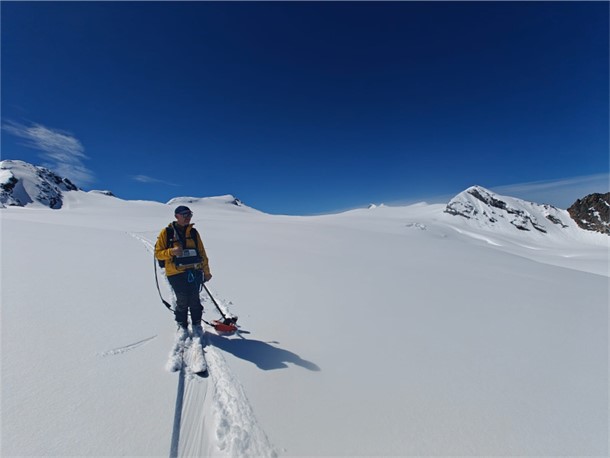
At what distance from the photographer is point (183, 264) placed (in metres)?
4.78

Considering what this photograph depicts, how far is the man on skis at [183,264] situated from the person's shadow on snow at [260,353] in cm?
54

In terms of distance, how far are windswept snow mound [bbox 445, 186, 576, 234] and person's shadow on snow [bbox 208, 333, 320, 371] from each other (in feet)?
361

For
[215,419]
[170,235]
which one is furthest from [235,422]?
[170,235]

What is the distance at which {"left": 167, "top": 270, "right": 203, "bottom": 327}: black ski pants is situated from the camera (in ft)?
15.5

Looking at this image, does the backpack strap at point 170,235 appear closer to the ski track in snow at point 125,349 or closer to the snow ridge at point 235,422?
the ski track in snow at point 125,349

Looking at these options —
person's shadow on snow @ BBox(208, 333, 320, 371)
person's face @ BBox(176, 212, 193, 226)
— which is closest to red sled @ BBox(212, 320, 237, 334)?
person's shadow on snow @ BBox(208, 333, 320, 371)

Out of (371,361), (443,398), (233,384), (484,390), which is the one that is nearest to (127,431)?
(233,384)

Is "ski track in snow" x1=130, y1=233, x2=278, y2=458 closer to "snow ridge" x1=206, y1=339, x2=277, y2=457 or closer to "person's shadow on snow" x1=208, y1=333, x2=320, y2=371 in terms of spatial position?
"snow ridge" x1=206, y1=339, x2=277, y2=457

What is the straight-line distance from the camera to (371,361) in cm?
417

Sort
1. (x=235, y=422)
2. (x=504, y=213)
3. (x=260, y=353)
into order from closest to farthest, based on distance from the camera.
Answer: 1. (x=235, y=422)
2. (x=260, y=353)
3. (x=504, y=213)

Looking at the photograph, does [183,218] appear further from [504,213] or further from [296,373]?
[504,213]

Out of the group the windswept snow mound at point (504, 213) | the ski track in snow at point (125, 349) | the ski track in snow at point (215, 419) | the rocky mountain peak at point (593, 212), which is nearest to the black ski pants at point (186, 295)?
the ski track in snow at point (125, 349)

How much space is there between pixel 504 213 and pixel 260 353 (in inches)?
5779

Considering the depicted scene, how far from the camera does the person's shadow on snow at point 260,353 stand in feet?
12.9
